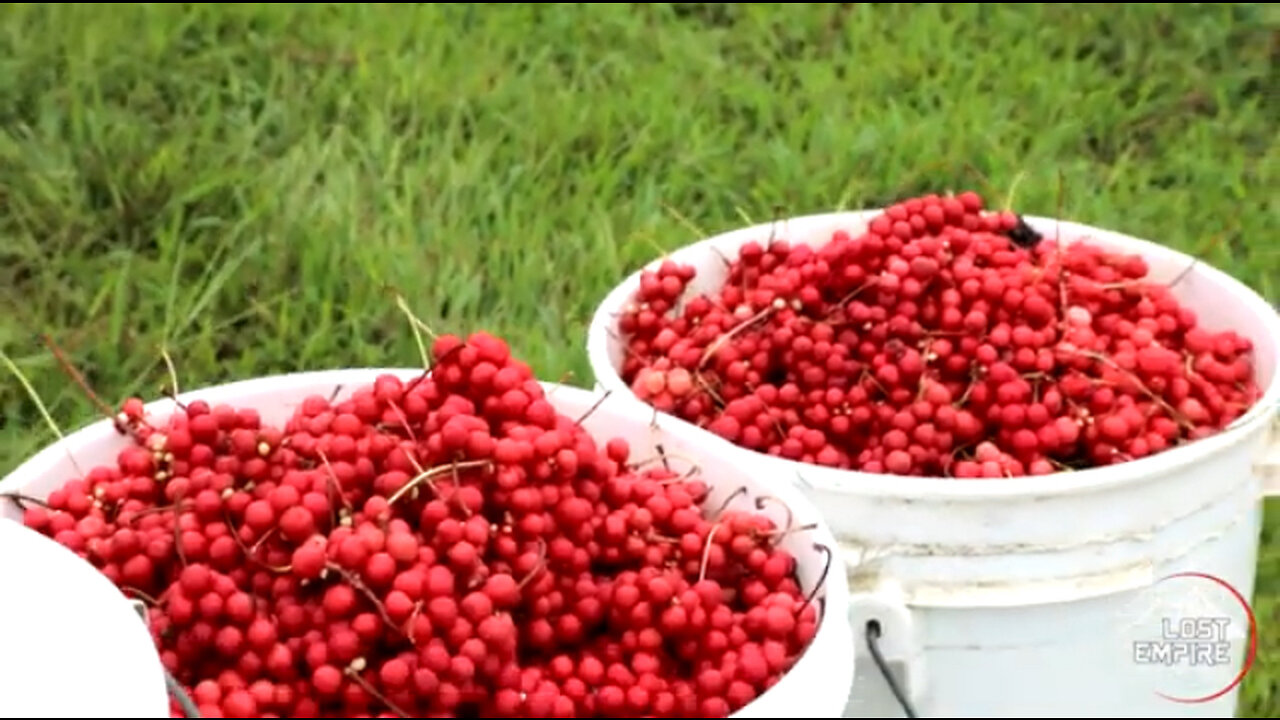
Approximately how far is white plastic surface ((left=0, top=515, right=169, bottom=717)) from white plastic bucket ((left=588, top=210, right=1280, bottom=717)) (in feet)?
1.74

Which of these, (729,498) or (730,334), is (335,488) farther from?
(730,334)

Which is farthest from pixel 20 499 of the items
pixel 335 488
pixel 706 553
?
pixel 706 553

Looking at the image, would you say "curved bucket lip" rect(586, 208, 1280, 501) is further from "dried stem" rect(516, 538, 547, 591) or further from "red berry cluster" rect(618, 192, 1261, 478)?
"dried stem" rect(516, 538, 547, 591)

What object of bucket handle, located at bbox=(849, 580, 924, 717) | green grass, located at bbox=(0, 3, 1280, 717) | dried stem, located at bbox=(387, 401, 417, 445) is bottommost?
green grass, located at bbox=(0, 3, 1280, 717)

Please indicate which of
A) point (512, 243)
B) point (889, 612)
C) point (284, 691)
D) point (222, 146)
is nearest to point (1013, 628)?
point (889, 612)

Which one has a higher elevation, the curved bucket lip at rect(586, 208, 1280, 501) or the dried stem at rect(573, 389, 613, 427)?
the dried stem at rect(573, 389, 613, 427)

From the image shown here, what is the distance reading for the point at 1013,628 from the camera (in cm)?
146

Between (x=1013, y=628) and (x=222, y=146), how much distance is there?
181cm

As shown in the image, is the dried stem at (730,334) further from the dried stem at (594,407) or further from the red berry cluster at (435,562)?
the red berry cluster at (435,562)

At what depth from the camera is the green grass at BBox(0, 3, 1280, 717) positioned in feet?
7.97

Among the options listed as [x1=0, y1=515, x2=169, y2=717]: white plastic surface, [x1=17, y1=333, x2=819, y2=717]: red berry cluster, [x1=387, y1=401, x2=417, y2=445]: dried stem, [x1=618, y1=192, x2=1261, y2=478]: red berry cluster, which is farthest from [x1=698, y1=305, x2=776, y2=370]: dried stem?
[x1=0, y1=515, x2=169, y2=717]: white plastic surface

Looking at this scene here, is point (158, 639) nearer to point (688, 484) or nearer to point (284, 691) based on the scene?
point (284, 691)

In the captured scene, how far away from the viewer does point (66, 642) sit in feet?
3.28

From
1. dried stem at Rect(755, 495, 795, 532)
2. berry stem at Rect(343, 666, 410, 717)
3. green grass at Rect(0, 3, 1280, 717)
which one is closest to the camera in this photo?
berry stem at Rect(343, 666, 410, 717)
